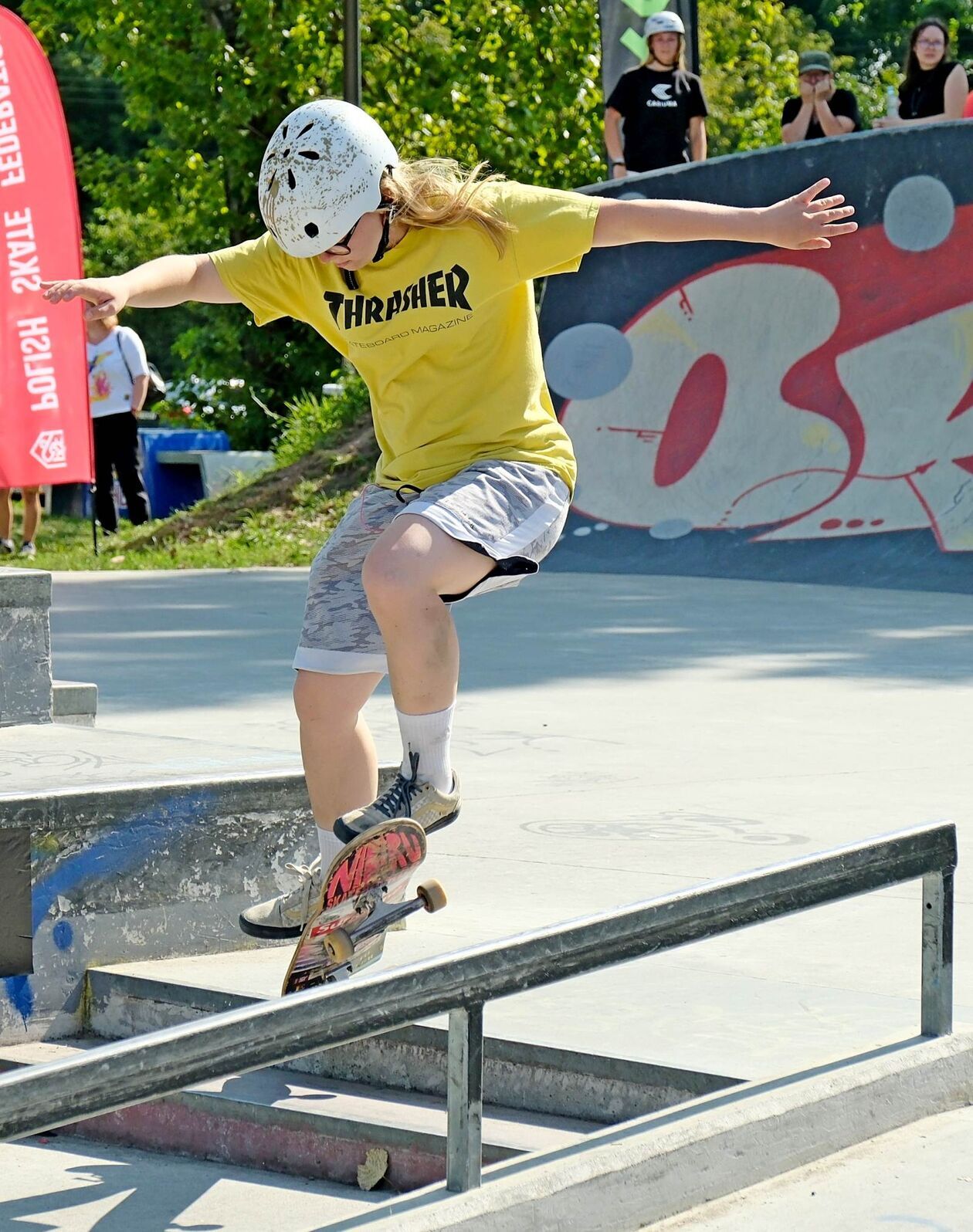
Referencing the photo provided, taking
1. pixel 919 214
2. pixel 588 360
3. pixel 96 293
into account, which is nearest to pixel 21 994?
pixel 96 293

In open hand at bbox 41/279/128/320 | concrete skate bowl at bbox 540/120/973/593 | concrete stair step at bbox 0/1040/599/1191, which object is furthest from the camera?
concrete skate bowl at bbox 540/120/973/593

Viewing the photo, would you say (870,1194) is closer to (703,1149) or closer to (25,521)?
(703,1149)

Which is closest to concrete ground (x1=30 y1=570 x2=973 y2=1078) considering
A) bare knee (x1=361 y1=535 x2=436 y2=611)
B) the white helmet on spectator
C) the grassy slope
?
bare knee (x1=361 y1=535 x2=436 y2=611)

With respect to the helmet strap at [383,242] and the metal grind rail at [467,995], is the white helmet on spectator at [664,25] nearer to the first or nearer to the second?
the helmet strap at [383,242]

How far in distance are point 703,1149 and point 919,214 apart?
34.7ft

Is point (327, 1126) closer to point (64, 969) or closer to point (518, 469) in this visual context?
point (64, 969)

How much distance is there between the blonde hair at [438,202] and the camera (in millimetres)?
3539

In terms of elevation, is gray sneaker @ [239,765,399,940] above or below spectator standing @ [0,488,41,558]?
above

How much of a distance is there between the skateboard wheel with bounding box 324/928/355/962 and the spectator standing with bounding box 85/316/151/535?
10892mm

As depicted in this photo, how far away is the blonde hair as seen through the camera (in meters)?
3.54

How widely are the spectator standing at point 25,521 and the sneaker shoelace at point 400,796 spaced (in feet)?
32.3

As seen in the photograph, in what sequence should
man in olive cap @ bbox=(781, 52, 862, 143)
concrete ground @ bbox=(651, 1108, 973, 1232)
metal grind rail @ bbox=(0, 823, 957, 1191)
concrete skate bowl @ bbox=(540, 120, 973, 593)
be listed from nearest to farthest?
1. metal grind rail @ bbox=(0, 823, 957, 1191)
2. concrete ground @ bbox=(651, 1108, 973, 1232)
3. concrete skate bowl @ bbox=(540, 120, 973, 593)
4. man in olive cap @ bbox=(781, 52, 862, 143)

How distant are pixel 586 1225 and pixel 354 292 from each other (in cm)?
190

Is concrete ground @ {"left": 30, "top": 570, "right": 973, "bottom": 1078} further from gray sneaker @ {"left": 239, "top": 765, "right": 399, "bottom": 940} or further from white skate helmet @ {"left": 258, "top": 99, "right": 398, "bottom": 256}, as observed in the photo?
white skate helmet @ {"left": 258, "top": 99, "right": 398, "bottom": 256}
